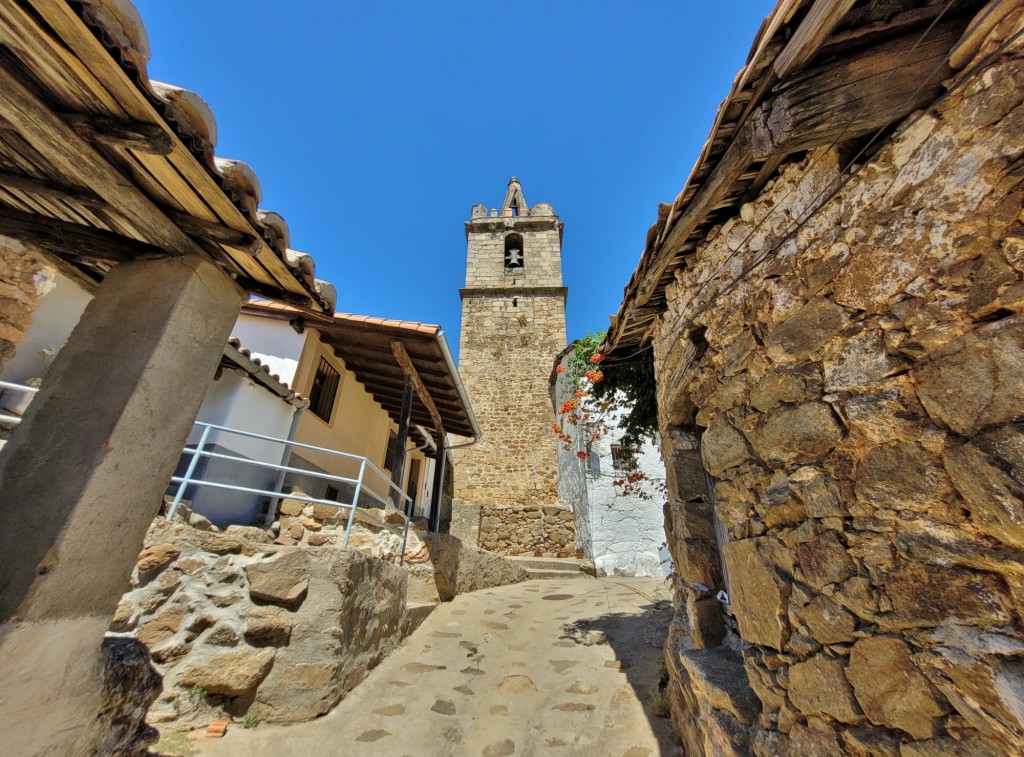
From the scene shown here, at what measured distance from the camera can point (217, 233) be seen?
203 centimetres

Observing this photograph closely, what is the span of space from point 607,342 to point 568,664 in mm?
3174

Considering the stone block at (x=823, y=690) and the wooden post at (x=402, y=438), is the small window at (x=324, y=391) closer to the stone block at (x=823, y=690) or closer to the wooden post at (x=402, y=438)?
the wooden post at (x=402, y=438)

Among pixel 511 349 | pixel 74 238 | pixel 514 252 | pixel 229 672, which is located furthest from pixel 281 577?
pixel 514 252

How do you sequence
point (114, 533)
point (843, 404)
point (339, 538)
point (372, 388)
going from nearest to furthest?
point (843, 404)
point (114, 533)
point (339, 538)
point (372, 388)

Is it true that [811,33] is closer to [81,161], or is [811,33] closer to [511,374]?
[81,161]

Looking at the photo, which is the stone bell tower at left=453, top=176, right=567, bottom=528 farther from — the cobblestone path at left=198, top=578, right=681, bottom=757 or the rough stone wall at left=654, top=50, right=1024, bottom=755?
the rough stone wall at left=654, top=50, right=1024, bottom=755

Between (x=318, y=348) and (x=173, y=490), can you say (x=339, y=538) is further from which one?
(x=318, y=348)

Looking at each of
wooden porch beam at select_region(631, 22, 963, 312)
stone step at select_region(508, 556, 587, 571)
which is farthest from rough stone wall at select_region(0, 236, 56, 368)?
stone step at select_region(508, 556, 587, 571)

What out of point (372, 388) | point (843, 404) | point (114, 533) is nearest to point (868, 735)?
point (843, 404)

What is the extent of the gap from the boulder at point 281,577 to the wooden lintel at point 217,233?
2610 millimetres

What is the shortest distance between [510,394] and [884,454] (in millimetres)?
13694

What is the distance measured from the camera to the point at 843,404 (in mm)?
1638

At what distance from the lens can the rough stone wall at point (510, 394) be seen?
13688 mm

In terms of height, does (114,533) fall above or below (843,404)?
below
